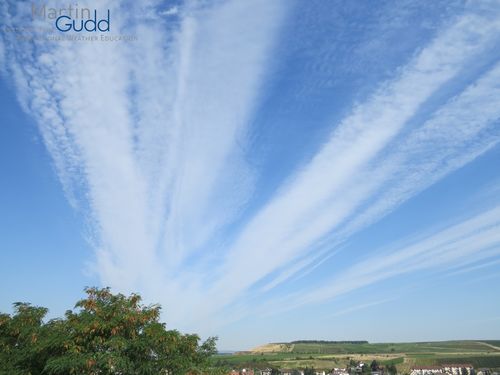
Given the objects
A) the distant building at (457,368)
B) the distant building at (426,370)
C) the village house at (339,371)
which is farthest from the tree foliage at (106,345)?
the distant building at (457,368)

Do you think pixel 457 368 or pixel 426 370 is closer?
pixel 426 370

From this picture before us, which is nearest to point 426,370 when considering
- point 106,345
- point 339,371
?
point 339,371

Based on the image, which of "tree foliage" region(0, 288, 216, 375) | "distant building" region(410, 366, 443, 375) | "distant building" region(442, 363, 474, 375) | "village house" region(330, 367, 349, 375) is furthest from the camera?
"distant building" region(442, 363, 474, 375)

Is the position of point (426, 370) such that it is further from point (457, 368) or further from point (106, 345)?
point (106, 345)

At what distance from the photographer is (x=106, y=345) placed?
52.4ft

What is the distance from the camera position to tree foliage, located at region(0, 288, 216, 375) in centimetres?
1548

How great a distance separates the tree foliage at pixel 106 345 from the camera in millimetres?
15484

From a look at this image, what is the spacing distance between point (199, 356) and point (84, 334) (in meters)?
5.97

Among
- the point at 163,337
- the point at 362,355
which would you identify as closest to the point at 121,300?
the point at 163,337

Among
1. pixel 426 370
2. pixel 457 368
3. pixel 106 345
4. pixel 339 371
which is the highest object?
pixel 106 345

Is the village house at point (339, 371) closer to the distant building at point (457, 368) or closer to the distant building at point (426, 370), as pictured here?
the distant building at point (426, 370)

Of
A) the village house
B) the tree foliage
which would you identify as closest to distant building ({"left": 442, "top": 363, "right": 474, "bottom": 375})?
the village house

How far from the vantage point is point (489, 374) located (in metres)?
116

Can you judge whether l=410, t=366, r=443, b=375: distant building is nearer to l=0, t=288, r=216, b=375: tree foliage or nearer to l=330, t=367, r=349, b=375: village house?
→ l=330, t=367, r=349, b=375: village house
